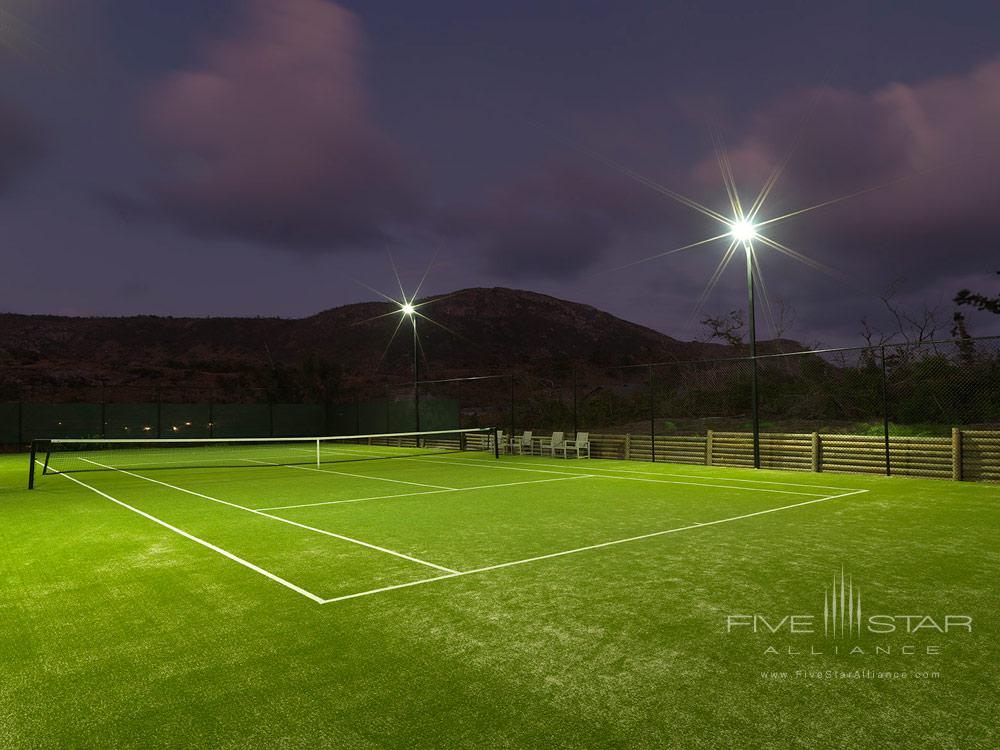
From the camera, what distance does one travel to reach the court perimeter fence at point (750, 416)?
1420 cm

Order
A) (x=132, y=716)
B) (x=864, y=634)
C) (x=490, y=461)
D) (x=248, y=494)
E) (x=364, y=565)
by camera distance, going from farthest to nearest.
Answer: (x=490, y=461) < (x=248, y=494) < (x=364, y=565) < (x=864, y=634) < (x=132, y=716)

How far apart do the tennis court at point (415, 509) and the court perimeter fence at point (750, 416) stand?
6.02 ft

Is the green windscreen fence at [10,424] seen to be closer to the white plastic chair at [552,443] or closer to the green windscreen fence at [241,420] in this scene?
the green windscreen fence at [241,420]

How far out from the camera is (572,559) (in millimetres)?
6289

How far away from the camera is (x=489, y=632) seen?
426 cm

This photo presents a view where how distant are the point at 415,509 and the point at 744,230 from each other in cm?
1027

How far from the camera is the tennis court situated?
6.23 meters

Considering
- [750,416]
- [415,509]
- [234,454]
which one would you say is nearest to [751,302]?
[415,509]

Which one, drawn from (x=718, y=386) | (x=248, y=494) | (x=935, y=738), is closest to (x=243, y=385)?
(x=718, y=386)

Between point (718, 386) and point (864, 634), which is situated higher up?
point (718, 386)

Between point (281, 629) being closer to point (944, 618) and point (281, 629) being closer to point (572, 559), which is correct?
A: point (572, 559)

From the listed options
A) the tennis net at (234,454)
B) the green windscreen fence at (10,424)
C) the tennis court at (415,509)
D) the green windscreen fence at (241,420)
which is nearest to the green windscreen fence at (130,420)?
the tennis net at (234,454)

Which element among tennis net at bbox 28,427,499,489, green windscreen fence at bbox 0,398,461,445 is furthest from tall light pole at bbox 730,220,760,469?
green windscreen fence at bbox 0,398,461,445

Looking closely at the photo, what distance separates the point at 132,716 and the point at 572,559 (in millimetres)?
3991
